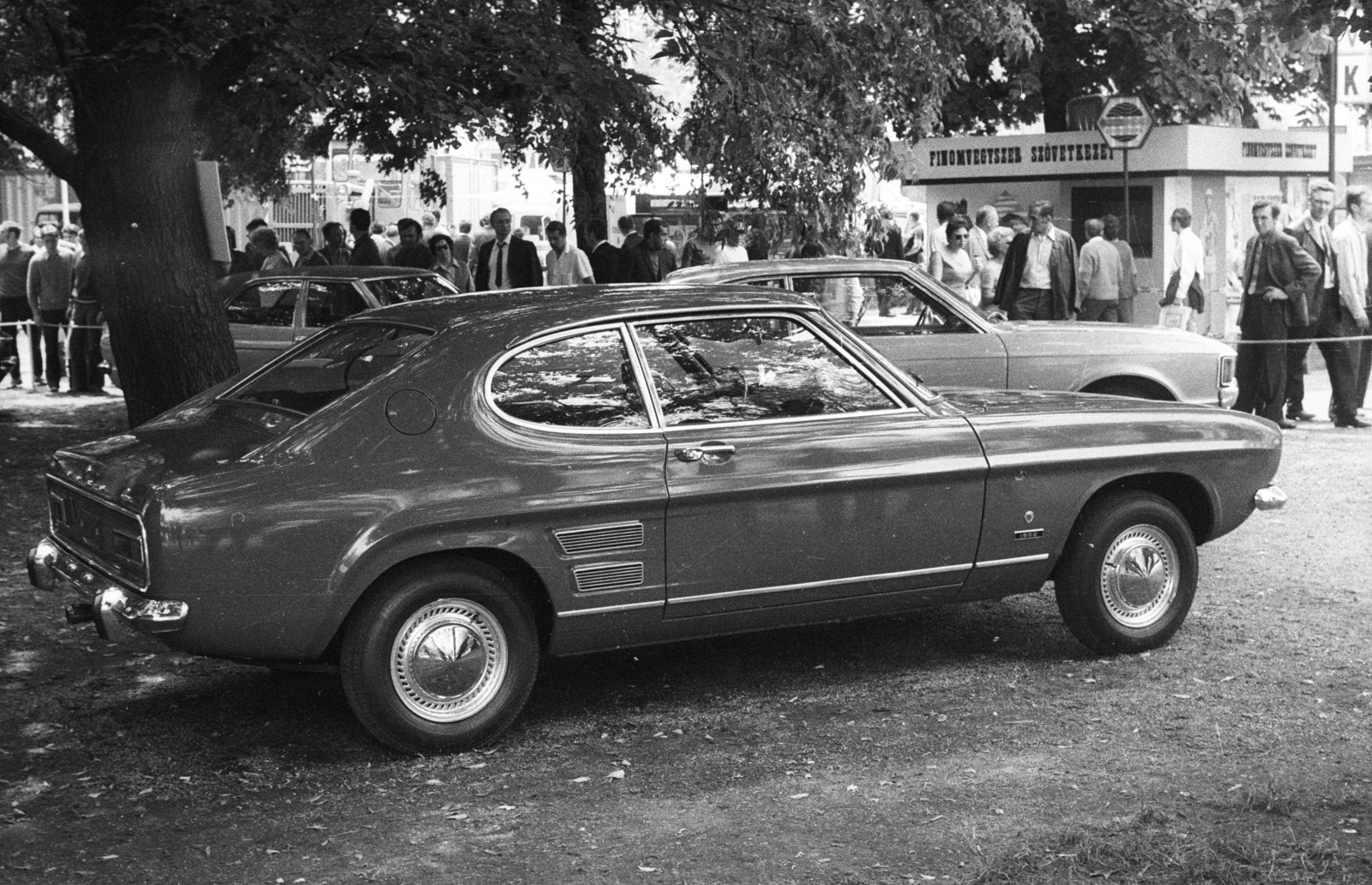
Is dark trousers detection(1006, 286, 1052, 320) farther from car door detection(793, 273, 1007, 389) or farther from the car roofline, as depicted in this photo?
the car roofline

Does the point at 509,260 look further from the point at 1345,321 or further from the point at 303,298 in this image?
the point at 1345,321

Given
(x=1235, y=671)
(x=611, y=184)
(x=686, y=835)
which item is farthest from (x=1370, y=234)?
(x=686, y=835)

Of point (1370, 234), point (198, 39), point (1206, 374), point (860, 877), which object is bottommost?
point (860, 877)

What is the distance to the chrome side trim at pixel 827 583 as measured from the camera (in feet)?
20.2

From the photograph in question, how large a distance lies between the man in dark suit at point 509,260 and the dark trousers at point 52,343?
17.3 ft

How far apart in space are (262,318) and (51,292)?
6.27m

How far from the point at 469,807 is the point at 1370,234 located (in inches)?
512

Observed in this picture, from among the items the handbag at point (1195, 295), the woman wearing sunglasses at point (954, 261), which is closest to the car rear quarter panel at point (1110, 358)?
the woman wearing sunglasses at point (954, 261)

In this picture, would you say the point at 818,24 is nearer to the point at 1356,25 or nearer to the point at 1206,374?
the point at 1206,374

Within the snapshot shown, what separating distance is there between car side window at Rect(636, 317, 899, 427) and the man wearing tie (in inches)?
367

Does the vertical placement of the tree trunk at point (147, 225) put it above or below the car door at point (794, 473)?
above

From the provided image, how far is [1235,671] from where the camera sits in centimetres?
695

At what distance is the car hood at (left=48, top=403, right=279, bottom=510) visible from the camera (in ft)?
18.7

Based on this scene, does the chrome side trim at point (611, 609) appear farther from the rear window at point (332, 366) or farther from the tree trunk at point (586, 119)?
the tree trunk at point (586, 119)
